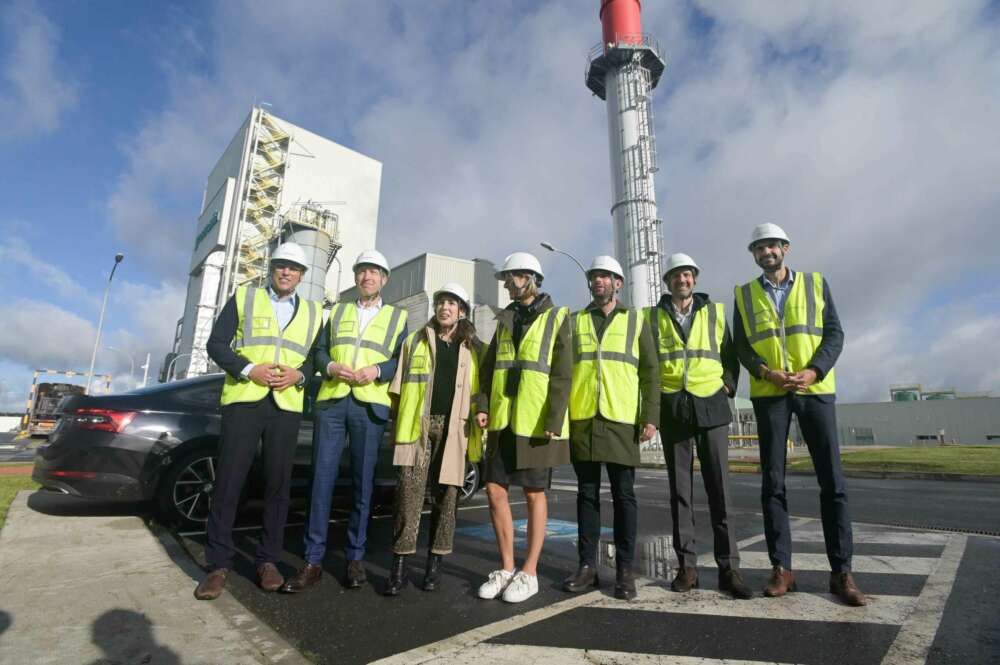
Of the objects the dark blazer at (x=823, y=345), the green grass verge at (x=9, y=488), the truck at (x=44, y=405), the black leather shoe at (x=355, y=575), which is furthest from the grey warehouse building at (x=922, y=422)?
the truck at (x=44, y=405)

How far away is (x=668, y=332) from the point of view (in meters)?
3.47

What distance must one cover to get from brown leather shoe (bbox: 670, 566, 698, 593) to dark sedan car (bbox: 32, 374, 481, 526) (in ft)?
9.56

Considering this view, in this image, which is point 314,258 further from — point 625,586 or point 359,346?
point 625,586

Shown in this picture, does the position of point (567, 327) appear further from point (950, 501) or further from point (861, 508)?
point (950, 501)

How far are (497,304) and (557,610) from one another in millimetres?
35960

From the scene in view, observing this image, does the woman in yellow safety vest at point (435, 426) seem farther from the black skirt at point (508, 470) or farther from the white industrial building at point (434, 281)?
the white industrial building at point (434, 281)

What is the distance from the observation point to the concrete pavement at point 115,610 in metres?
2.08

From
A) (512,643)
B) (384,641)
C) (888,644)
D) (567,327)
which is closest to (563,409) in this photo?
(567,327)

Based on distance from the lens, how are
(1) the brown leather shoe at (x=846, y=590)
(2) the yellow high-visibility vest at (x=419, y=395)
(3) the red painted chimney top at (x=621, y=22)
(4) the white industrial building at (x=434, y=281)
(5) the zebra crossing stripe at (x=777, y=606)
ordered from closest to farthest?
(5) the zebra crossing stripe at (x=777, y=606) → (1) the brown leather shoe at (x=846, y=590) → (2) the yellow high-visibility vest at (x=419, y=395) → (3) the red painted chimney top at (x=621, y=22) → (4) the white industrial building at (x=434, y=281)

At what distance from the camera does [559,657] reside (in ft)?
6.73

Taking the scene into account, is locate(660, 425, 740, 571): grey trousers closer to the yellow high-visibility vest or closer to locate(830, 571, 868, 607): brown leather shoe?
locate(830, 571, 868, 607): brown leather shoe

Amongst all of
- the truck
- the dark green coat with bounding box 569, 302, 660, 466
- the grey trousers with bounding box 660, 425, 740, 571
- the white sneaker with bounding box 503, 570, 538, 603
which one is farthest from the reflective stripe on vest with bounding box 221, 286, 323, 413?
the truck

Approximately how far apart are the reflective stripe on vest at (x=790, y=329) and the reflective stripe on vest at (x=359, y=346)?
2387mm

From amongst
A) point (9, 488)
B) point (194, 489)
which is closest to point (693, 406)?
point (194, 489)
